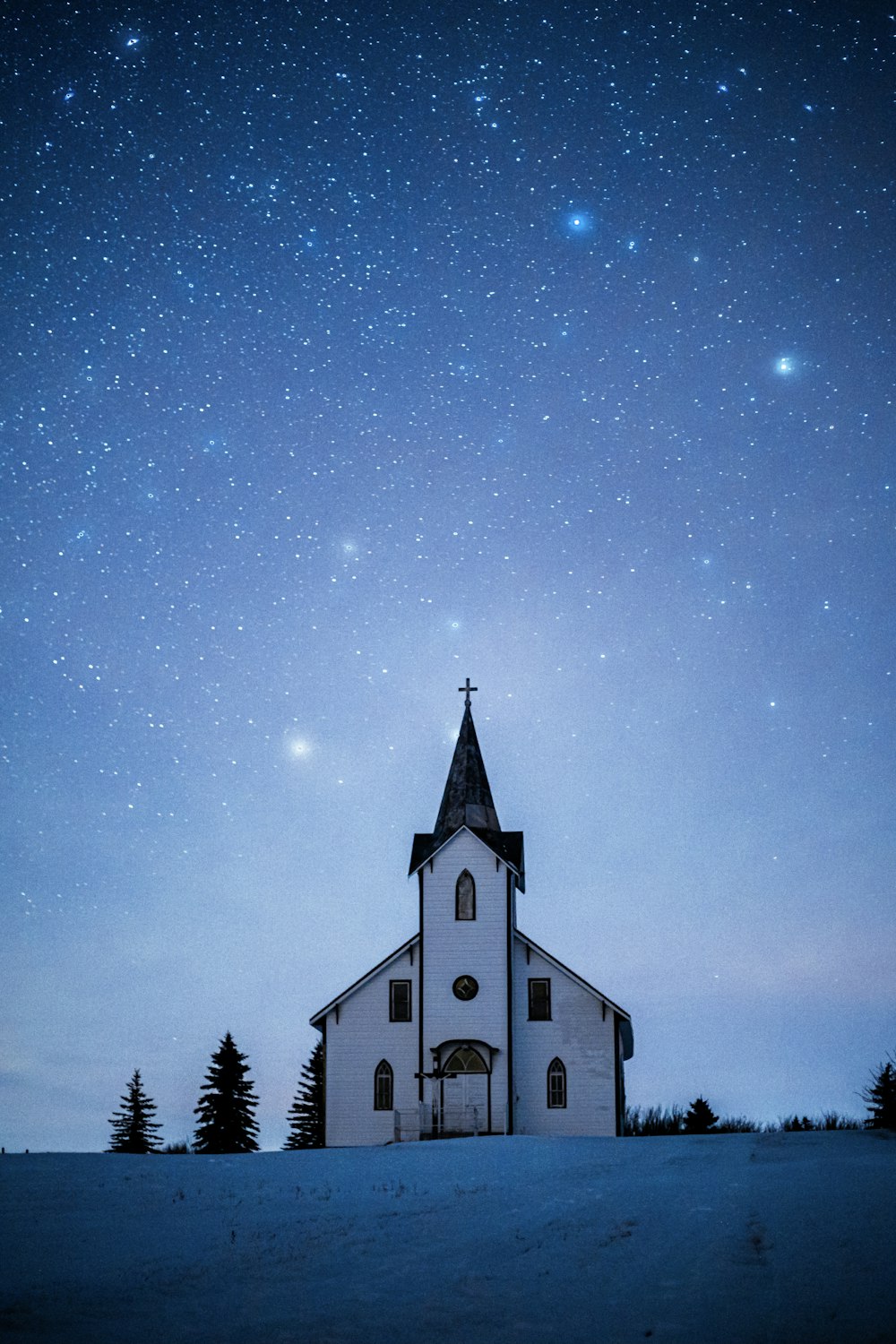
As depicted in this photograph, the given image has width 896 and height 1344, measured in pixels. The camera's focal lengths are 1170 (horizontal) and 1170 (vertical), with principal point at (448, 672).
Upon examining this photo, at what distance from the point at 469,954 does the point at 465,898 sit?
1.81 m

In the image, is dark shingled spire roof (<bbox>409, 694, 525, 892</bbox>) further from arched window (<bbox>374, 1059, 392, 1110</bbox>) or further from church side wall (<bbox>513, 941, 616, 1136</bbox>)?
arched window (<bbox>374, 1059, 392, 1110</bbox>)

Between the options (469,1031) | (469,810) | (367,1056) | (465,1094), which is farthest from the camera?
(469,810)

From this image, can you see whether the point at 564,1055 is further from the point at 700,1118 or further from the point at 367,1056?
the point at 700,1118

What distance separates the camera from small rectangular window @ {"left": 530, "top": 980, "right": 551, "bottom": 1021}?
1487 inches

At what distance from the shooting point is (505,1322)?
31.3 ft

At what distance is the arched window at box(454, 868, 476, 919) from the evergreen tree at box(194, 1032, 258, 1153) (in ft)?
54.8


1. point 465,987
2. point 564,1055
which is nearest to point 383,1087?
point 465,987

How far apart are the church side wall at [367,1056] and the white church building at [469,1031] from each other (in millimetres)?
35

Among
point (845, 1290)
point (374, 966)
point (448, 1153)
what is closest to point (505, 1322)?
point (845, 1290)

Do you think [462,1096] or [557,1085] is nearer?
[462,1096]

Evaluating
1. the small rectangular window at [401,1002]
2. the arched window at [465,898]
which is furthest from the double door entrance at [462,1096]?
the arched window at [465,898]

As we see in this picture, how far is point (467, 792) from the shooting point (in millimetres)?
41938

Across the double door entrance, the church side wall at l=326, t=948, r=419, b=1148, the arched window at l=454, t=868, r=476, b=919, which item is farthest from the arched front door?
the arched window at l=454, t=868, r=476, b=919

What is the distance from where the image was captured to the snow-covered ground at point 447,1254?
9398mm
